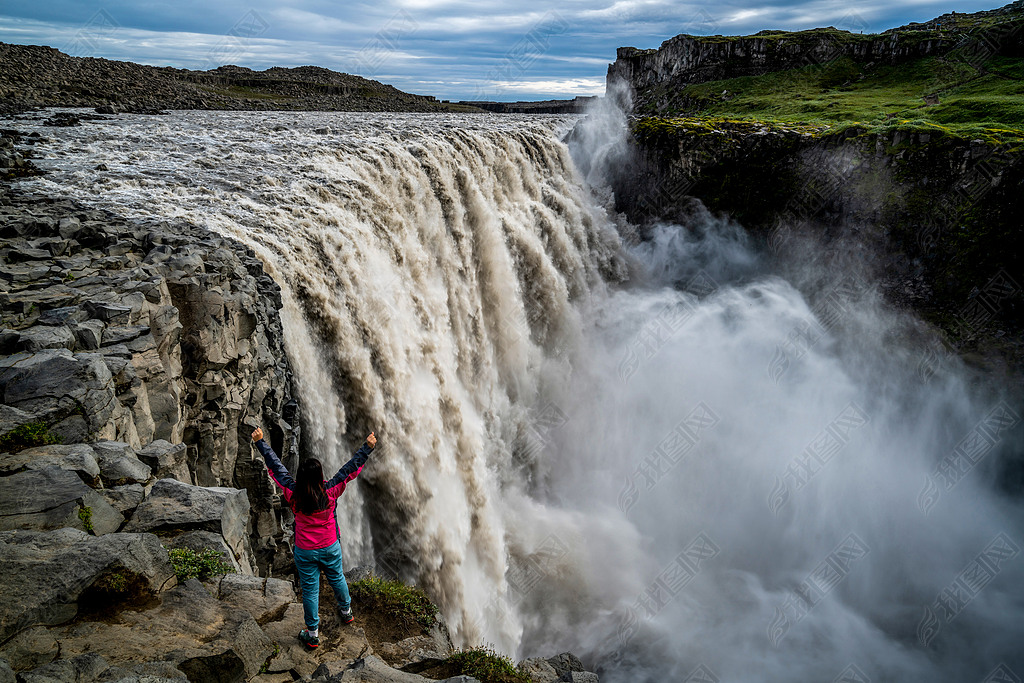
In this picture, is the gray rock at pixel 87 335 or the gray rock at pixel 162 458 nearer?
the gray rock at pixel 162 458

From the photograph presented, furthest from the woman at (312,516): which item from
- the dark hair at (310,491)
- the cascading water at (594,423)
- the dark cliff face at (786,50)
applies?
the dark cliff face at (786,50)

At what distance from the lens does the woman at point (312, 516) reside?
18.7ft

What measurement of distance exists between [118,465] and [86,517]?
0.87 metres

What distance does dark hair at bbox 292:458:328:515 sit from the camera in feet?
18.8

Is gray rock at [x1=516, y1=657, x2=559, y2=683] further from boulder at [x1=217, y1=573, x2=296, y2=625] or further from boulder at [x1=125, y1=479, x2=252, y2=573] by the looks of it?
boulder at [x1=125, y1=479, x2=252, y2=573]

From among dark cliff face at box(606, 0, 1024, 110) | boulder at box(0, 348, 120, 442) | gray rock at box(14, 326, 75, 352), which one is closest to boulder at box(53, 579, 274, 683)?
boulder at box(0, 348, 120, 442)

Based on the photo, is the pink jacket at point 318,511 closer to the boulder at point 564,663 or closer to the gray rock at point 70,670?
the gray rock at point 70,670

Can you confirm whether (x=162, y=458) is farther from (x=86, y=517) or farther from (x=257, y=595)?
(x=257, y=595)

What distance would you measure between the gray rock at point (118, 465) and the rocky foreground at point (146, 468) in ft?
0.05

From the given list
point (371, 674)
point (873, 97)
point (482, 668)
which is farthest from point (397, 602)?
point (873, 97)

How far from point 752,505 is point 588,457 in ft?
17.1

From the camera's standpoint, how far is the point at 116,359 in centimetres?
677

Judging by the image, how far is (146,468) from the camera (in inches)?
238

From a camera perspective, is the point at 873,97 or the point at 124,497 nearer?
the point at 124,497
